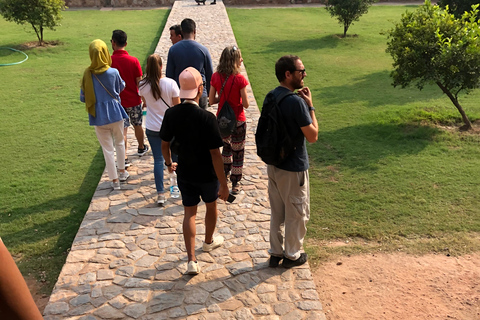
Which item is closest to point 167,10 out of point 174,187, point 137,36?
point 137,36

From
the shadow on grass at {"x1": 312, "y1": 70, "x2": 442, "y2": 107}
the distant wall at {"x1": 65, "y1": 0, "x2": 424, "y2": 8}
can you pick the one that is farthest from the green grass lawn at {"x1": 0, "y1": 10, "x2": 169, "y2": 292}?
the distant wall at {"x1": 65, "y1": 0, "x2": 424, "y2": 8}

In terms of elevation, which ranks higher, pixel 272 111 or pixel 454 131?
pixel 272 111

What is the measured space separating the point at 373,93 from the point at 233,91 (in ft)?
19.0

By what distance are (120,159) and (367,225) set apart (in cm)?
325

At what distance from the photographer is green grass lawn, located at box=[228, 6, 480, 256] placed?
17.5ft

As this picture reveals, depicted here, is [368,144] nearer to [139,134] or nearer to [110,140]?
[139,134]

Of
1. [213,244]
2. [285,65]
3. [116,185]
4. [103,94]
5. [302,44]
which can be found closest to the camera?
[285,65]

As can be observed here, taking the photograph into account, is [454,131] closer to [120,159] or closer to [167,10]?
[120,159]

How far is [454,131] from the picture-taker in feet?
26.2

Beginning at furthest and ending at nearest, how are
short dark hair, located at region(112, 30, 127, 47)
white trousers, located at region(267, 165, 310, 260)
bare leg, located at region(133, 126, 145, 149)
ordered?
bare leg, located at region(133, 126, 145, 149), short dark hair, located at region(112, 30, 127, 47), white trousers, located at region(267, 165, 310, 260)

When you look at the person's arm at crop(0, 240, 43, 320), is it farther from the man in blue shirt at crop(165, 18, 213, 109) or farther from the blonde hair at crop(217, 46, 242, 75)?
the man in blue shirt at crop(165, 18, 213, 109)

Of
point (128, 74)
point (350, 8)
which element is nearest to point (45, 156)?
point (128, 74)

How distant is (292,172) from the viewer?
4043 millimetres

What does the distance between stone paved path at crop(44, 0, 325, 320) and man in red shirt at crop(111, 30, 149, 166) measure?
102 cm
